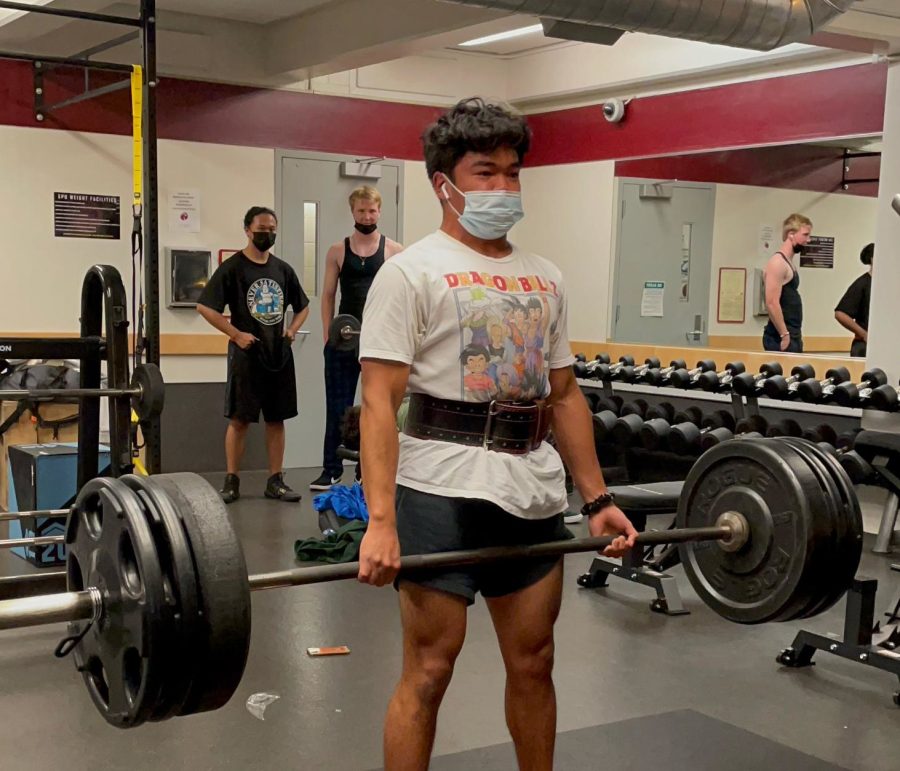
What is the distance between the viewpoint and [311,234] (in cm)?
687

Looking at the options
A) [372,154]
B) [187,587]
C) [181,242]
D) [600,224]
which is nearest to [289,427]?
[181,242]

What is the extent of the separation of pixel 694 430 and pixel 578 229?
2.30 meters

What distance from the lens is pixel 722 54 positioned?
5.88 m

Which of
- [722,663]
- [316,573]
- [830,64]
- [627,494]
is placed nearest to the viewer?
Result: [316,573]

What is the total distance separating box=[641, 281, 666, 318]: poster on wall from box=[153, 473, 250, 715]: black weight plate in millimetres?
5535

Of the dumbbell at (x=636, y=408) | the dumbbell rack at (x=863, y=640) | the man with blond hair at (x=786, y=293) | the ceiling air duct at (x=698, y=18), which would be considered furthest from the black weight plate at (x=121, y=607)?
the man with blond hair at (x=786, y=293)

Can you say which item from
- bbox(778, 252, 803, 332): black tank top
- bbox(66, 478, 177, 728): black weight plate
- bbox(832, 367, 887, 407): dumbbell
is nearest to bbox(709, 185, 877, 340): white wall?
bbox(778, 252, 803, 332): black tank top

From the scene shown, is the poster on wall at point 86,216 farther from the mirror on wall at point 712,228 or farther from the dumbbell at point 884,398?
the dumbbell at point 884,398

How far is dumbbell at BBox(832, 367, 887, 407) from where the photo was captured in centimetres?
463

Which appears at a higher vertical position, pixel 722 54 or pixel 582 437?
pixel 722 54

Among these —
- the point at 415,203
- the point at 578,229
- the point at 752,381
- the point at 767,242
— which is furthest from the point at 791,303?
the point at 415,203

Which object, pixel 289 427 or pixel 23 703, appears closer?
pixel 23 703

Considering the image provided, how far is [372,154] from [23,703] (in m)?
4.77

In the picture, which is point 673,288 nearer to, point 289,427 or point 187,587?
point 289,427
